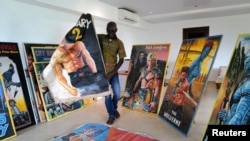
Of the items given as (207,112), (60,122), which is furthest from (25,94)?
(207,112)

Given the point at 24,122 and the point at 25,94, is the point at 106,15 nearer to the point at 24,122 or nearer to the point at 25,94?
the point at 25,94

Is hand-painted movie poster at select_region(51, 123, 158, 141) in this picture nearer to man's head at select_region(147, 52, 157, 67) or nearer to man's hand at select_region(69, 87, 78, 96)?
man's hand at select_region(69, 87, 78, 96)

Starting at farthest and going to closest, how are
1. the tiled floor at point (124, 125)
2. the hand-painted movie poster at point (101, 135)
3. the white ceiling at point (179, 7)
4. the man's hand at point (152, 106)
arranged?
the white ceiling at point (179, 7) < the man's hand at point (152, 106) < the tiled floor at point (124, 125) < the hand-painted movie poster at point (101, 135)

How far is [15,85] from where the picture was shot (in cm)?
267

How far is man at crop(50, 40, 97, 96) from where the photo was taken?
2307 mm

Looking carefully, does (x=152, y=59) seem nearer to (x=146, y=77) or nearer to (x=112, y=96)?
(x=146, y=77)

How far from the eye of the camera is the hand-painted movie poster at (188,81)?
2.28m

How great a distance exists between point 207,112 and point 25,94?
10.4ft

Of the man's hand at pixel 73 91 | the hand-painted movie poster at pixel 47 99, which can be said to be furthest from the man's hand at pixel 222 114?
the hand-painted movie poster at pixel 47 99

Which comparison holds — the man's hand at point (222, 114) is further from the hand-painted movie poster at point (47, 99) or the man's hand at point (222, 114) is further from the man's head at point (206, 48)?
the hand-painted movie poster at point (47, 99)

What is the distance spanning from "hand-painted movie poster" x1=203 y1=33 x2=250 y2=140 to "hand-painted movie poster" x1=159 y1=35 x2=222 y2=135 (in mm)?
408

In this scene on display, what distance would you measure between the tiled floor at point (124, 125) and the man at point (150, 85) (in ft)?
0.67

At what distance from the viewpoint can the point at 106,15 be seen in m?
4.51

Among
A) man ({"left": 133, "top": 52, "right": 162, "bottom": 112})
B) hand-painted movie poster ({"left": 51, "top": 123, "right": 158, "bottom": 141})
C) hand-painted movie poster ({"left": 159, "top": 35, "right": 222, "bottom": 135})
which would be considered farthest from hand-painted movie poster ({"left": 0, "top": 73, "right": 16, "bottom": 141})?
hand-painted movie poster ({"left": 159, "top": 35, "right": 222, "bottom": 135})
